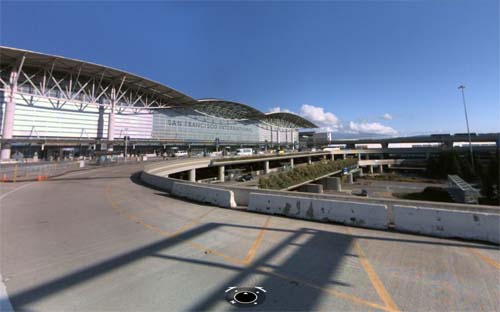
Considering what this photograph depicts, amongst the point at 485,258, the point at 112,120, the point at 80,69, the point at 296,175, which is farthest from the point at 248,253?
the point at 80,69

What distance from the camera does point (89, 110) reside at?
52.7 metres

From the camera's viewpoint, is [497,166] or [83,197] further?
[497,166]

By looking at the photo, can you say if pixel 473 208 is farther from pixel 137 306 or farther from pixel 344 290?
Answer: pixel 137 306

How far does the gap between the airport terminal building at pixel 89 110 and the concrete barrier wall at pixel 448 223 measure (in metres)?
51.4

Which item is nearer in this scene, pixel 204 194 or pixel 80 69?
pixel 204 194

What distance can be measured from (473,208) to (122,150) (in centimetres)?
6930

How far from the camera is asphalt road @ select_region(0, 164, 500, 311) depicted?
3254mm

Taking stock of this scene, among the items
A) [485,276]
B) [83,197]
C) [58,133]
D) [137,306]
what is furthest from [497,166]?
[58,133]

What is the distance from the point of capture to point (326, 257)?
4.69m

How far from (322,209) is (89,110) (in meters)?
63.9

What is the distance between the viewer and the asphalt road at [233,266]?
3254 millimetres

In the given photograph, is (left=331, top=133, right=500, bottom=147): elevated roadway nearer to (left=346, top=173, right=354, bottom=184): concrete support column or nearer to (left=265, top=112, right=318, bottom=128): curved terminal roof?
(left=265, top=112, right=318, bottom=128): curved terminal roof

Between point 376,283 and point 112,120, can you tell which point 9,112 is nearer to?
point 112,120

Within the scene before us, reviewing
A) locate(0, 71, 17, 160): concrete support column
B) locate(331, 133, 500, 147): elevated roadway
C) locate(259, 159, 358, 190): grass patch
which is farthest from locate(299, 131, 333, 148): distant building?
locate(0, 71, 17, 160): concrete support column
